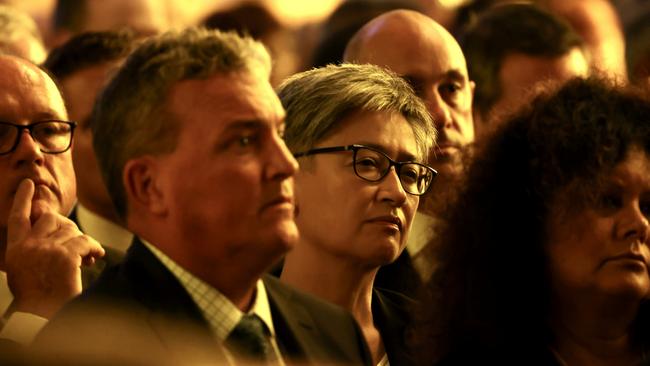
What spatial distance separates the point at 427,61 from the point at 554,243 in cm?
135

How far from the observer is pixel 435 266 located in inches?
157

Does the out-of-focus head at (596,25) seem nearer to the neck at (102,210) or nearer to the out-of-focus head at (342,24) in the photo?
the out-of-focus head at (342,24)

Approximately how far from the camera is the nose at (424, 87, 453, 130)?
493 cm

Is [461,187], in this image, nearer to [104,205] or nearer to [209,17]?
[104,205]

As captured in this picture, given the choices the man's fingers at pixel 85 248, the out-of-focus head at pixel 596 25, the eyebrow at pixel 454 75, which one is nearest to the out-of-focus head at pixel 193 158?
the man's fingers at pixel 85 248

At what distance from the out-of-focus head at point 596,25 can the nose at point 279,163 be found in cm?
392

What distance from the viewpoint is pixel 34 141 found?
4.08m

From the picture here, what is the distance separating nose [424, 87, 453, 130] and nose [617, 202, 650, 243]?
124cm

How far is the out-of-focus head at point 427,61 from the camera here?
498 cm

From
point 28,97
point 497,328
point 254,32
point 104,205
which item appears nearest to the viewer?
point 497,328

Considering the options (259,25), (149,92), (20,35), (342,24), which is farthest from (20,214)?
(259,25)

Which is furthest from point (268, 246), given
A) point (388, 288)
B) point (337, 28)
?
point (337, 28)

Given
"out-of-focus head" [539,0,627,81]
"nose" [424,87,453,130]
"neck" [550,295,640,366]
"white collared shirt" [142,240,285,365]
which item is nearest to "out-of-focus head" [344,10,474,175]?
"nose" [424,87,453,130]

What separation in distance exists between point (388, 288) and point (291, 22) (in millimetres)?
2745
